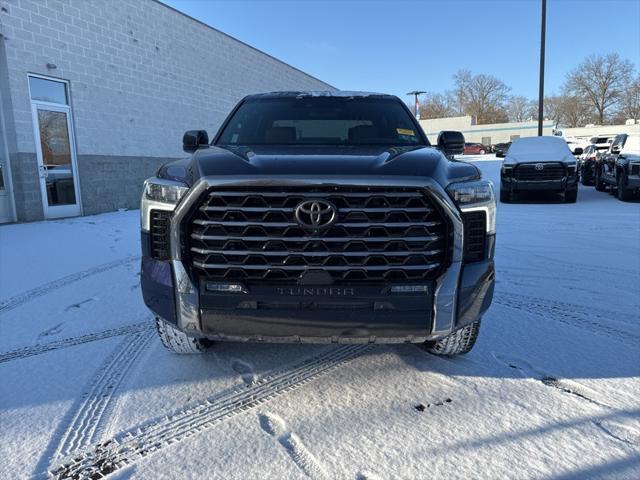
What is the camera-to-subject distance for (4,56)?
884 cm

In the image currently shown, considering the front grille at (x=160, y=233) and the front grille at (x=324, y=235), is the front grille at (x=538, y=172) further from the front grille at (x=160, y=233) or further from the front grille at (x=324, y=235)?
the front grille at (x=160, y=233)

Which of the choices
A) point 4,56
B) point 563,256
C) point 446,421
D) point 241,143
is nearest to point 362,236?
point 446,421

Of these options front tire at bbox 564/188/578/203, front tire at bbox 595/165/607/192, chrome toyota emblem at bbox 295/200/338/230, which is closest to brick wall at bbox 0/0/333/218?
chrome toyota emblem at bbox 295/200/338/230

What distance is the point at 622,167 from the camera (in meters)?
11.4

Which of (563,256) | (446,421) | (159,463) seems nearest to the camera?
(159,463)

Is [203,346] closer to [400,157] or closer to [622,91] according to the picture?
[400,157]

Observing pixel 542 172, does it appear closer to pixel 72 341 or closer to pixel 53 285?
pixel 53 285

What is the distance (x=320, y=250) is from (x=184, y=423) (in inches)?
42.3

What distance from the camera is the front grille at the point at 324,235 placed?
226 cm

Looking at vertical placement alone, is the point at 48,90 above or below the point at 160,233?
above

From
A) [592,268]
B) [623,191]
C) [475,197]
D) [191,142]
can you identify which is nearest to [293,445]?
[475,197]

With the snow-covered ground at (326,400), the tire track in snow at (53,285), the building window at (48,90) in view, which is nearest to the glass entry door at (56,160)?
the building window at (48,90)

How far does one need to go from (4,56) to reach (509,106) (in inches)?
3486

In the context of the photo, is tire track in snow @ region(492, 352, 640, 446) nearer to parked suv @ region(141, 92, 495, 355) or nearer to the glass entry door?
parked suv @ region(141, 92, 495, 355)
